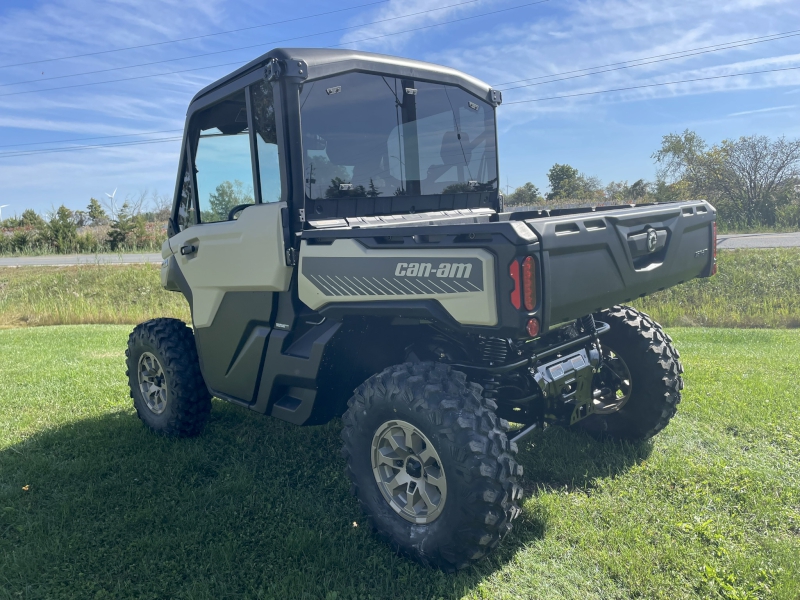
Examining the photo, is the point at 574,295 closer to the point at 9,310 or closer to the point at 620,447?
the point at 620,447

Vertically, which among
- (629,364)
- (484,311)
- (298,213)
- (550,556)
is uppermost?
(298,213)

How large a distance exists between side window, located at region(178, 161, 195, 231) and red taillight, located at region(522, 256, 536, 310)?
2.81 metres

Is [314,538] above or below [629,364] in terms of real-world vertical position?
below

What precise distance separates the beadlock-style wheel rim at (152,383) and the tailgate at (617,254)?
129 inches

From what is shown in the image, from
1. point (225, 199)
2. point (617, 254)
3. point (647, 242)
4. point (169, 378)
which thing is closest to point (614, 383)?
point (647, 242)

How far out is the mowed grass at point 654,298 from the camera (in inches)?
432

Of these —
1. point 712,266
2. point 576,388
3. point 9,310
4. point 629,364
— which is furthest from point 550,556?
point 9,310

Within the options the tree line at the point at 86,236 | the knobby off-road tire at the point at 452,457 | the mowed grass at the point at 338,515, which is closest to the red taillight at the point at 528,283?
the knobby off-road tire at the point at 452,457

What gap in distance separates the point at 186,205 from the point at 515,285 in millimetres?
2931

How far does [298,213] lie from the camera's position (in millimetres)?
3391

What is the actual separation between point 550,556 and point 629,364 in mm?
1572

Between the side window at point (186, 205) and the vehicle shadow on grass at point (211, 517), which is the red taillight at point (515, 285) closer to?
the vehicle shadow on grass at point (211, 517)

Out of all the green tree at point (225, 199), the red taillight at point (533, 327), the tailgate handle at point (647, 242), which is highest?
the green tree at point (225, 199)

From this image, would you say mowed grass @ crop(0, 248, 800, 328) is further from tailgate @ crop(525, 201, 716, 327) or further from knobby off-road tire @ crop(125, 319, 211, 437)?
tailgate @ crop(525, 201, 716, 327)
